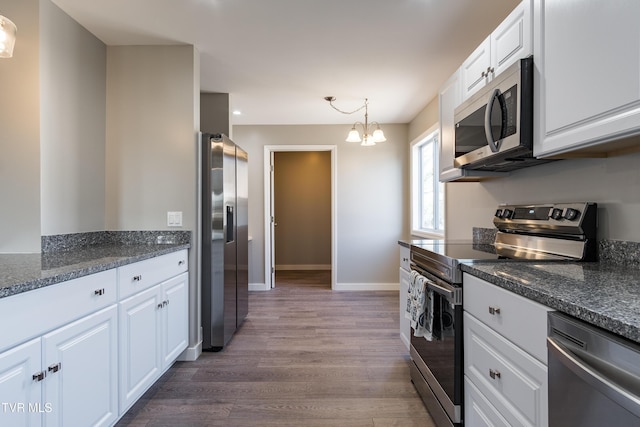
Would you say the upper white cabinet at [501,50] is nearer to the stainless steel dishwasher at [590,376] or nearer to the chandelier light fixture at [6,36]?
the stainless steel dishwasher at [590,376]

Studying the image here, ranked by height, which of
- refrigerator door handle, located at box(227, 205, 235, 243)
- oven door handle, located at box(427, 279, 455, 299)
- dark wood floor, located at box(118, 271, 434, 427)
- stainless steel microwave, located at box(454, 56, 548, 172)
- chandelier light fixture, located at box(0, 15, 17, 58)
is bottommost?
dark wood floor, located at box(118, 271, 434, 427)

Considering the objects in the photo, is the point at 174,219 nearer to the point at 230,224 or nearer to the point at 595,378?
the point at 230,224

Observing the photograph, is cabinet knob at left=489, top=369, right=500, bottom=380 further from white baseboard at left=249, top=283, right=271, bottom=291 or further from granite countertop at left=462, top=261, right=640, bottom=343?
white baseboard at left=249, top=283, right=271, bottom=291

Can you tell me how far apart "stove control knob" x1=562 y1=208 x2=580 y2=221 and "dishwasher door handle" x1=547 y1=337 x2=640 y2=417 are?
2.77 feet

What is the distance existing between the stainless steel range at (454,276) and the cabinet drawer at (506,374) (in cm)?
10

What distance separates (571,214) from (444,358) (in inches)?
35.2

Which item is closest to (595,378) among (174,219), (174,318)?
(174,318)

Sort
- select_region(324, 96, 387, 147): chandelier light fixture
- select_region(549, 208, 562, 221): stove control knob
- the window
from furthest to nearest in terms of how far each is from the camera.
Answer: the window < select_region(324, 96, 387, 147): chandelier light fixture < select_region(549, 208, 562, 221): stove control knob

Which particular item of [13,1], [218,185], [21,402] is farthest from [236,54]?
[21,402]

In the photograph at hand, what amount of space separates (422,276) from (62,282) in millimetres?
1670

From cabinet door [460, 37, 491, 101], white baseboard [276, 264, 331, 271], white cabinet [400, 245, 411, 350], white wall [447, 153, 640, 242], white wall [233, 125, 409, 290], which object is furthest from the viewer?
white baseboard [276, 264, 331, 271]

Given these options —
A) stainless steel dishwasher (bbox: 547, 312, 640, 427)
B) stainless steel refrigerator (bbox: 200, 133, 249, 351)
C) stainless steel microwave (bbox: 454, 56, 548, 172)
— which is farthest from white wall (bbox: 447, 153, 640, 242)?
stainless steel refrigerator (bbox: 200, 133, 249, 351)

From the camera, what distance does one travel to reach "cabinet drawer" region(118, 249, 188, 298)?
5.46ft

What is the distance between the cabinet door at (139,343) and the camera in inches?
64.8
